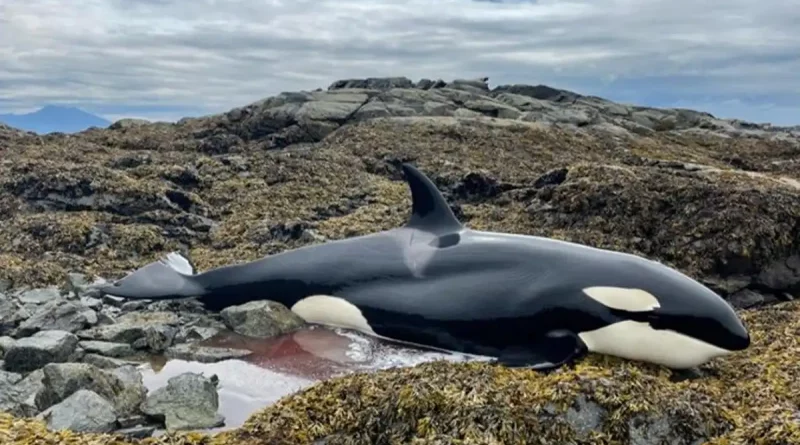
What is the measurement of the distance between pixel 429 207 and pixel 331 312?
1332mm

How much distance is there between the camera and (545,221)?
1180 centimetres

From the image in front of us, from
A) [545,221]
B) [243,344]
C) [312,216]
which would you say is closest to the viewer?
[243,344]

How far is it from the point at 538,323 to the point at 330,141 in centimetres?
1516

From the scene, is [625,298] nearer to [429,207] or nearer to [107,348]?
[429,207]

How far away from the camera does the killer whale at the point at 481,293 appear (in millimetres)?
6582

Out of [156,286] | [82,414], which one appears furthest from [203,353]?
[82,414]

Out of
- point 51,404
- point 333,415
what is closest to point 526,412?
point 333,415

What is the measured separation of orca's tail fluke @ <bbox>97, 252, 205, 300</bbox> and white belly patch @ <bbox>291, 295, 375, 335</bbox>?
1100 mm

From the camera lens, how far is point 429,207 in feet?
26.1

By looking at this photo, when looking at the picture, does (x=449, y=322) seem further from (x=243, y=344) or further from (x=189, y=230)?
(x=189, y=230)

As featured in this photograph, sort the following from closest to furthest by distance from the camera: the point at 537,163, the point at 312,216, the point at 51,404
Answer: the point at 51,404, the point at 312,216, the point at 537,163

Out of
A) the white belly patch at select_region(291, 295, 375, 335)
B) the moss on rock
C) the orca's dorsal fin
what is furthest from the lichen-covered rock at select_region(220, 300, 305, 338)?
the moss on rock

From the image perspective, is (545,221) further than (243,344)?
Yes

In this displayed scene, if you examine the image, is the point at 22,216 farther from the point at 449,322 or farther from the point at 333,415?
the point at 333,415
